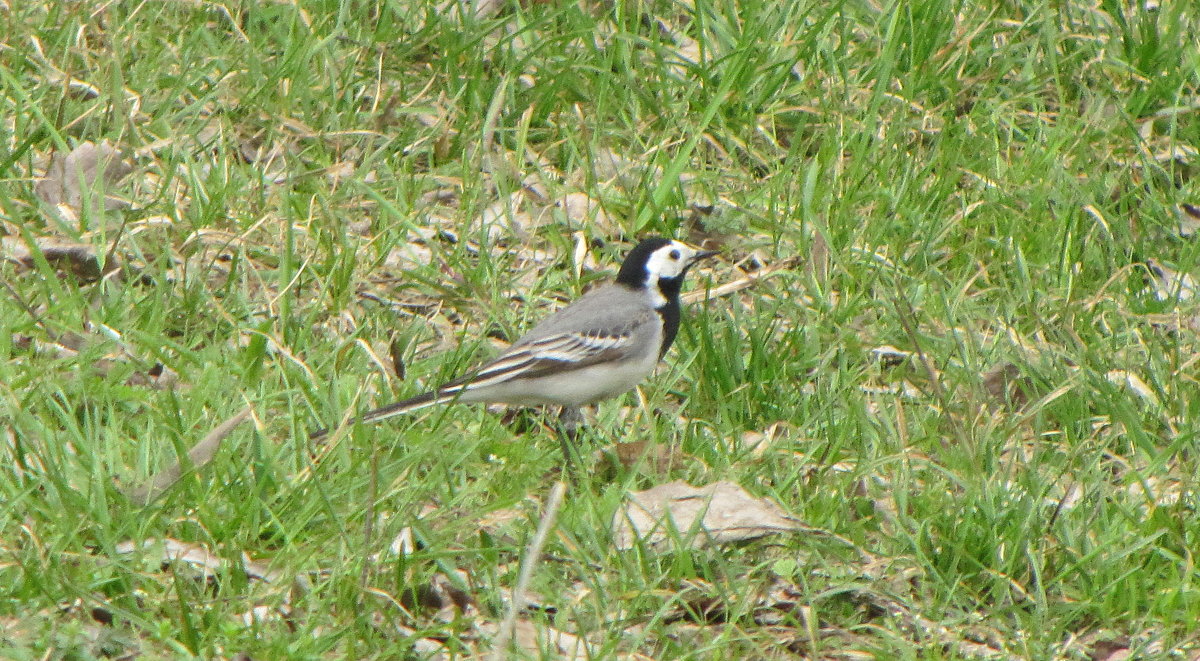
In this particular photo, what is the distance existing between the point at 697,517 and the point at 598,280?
9.07ft

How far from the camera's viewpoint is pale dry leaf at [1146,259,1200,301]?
7.23 metres

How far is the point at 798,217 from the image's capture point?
7.58 m

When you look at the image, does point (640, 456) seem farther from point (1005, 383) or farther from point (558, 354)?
point (1005, 383)

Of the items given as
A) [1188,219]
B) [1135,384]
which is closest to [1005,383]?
[1135,384]

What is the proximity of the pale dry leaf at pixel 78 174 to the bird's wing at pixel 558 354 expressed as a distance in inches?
85.5

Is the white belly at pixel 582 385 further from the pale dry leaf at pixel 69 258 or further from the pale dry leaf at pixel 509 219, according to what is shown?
the pale dry leaf at pixel 69 258

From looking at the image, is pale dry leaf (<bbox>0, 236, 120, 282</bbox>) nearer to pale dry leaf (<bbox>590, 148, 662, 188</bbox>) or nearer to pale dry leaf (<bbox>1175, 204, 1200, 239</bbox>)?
pale dry leaf (<bbox>590, 148, 662, 188</bbox>)

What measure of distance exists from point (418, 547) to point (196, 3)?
4748 mm

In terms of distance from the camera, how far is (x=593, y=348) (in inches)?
254

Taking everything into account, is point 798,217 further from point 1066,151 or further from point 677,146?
point 1066,151

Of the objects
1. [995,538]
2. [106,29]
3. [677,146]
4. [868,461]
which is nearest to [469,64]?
[677,146]

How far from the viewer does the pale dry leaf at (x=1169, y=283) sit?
7.23 m

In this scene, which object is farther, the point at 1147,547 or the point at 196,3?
the point at 196,3

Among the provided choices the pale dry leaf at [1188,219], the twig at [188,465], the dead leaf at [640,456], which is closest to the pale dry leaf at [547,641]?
the twig at [188,465]
